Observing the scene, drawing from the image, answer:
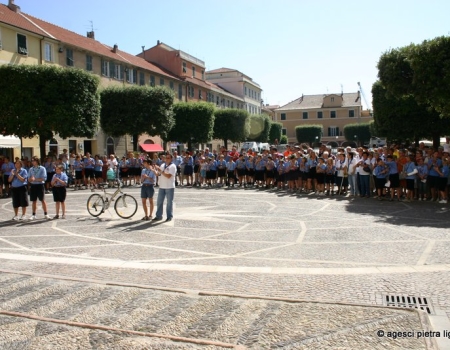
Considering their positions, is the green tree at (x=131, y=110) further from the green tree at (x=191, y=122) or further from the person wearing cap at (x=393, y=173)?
the person wearing cap at (x=393, y=173)

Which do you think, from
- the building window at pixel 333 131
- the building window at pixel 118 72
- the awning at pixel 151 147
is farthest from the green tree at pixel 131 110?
the building window at pixel 333 131

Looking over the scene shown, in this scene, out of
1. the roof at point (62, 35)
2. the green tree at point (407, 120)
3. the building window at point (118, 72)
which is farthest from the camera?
the building window at point (118, 72)

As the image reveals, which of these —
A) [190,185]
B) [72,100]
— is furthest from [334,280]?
[72,100]

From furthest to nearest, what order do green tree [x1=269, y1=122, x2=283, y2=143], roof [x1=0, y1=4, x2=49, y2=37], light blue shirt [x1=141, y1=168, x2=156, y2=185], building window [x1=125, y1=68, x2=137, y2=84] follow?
green tree [x1=269, y1=122, x2=283, y2=143] → building window [x1=125, y1=68, x2=137, y2=84] → roof [x1=0, y1=4, x2=49, y2=37] → light blue shirt [x1=141, y1=168, x2=156, y2=185]

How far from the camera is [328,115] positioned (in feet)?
310

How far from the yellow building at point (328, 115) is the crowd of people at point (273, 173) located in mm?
71404

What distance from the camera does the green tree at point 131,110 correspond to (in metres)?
37.1

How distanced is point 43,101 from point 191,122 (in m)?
21.0

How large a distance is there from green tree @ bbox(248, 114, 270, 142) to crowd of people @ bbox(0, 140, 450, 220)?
4455 cm

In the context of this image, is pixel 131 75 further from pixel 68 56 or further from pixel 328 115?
pixel 328 115

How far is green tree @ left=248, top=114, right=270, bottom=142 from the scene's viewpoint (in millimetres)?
71125

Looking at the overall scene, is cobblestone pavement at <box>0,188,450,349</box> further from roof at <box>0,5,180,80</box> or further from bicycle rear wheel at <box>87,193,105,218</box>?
roof at <box>0,5,180,80</box>

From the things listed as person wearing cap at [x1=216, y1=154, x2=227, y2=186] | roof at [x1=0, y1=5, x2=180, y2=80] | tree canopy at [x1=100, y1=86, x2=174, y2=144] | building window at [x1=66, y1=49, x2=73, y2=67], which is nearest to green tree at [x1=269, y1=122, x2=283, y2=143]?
roof at [x1=0, y1=5, x2=180, y2=80]

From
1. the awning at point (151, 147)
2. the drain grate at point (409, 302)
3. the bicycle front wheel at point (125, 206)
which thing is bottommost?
the drain grate at point (409, 302)
